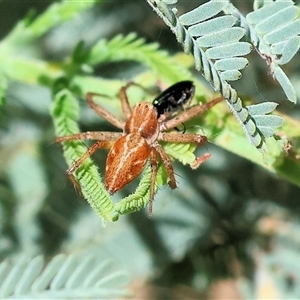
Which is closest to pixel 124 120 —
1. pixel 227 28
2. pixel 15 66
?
pixel 15 66

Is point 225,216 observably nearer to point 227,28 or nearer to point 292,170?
point 292,170

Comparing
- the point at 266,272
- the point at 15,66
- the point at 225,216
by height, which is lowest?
the point at 266,272

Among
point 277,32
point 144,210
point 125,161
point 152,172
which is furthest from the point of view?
point 144,210

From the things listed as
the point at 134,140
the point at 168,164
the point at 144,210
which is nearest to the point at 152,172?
the point at 168,164

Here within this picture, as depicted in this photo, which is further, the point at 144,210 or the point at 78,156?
the point at 144,210

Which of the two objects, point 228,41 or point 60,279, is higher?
point 228,41

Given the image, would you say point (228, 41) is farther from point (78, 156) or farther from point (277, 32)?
point (78, 156)

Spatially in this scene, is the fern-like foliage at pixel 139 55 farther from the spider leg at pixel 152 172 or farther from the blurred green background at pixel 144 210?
the blurred green background at pixel 144 210
